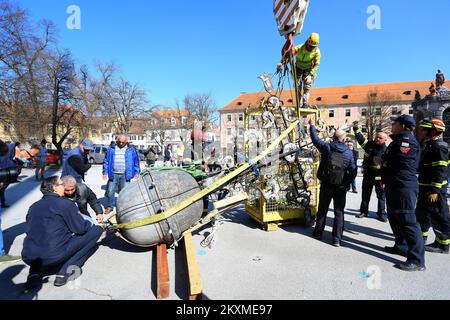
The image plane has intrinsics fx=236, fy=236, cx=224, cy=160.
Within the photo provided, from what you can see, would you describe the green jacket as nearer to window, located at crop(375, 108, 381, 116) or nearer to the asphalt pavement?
the asphalt pavement

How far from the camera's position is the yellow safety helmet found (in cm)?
465

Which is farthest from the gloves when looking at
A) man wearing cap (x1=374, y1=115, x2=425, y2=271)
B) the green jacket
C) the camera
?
the camera

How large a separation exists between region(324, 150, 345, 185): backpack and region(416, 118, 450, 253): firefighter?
1213mm

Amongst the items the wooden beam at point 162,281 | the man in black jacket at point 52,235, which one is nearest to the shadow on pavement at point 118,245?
the man in black jacket at point 52,235

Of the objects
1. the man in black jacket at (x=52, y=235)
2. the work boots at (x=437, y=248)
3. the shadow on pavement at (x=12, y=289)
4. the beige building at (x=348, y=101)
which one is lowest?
the work boots at (x=437, y=248)

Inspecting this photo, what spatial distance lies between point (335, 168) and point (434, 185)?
1410 mm

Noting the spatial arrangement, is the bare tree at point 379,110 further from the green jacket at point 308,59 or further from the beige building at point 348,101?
the green jacket at point 308,59

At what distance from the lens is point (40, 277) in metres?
2.83

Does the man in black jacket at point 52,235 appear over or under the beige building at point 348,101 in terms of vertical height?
under

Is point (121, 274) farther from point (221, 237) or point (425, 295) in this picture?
point (425, 295)

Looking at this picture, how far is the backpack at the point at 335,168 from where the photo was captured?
3.78 meters

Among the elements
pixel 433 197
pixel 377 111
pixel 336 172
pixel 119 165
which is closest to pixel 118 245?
pixel 119 165

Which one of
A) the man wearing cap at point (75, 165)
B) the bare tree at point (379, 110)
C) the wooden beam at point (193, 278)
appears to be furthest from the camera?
the bare tree at point (379, 110)
